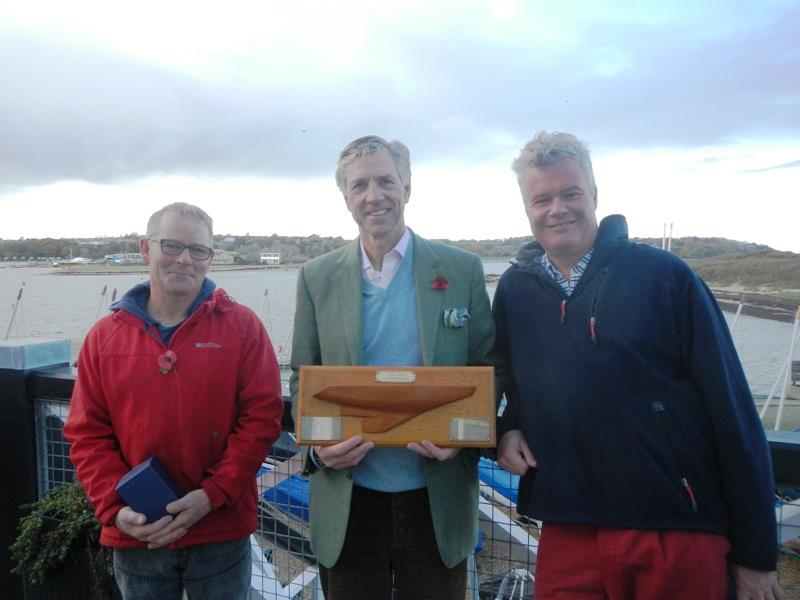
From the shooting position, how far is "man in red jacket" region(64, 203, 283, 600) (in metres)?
2.10

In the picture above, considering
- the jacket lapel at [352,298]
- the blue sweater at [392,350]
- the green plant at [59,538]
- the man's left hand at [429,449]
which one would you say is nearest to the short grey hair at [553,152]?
the blue sweater at [392,350]

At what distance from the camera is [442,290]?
2154 millimetres

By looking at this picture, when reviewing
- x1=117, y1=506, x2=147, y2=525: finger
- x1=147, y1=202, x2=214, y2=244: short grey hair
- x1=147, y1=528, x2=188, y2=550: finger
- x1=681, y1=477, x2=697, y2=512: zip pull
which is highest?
x1=147, y1=202, x2=214, y2=244: short grey hair

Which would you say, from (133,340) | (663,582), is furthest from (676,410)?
(133,340)

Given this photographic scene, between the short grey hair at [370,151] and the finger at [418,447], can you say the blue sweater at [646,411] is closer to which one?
the finger at [418,447]

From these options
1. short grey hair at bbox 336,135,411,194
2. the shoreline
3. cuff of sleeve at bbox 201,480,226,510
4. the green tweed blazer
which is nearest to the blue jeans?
cuff of sleeve at bbox 201,480,226,510

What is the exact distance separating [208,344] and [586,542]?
145 centimetres

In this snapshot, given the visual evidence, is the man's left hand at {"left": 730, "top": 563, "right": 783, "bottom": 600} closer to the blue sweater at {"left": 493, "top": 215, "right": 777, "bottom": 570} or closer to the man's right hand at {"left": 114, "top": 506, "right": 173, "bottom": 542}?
the blue sweater at {"left": 493, "top": 215, "right": 777, "bottom": 570}

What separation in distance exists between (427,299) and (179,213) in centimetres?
95

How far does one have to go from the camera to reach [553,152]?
1.95 metres

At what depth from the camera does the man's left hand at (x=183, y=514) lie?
79.7 inches

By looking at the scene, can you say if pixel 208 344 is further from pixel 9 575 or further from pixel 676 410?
pixel 9 575

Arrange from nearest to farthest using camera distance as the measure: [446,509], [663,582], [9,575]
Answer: [663,582]
[446,509]
[9,575]

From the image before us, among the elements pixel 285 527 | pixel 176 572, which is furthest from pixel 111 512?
pixel 285 527
